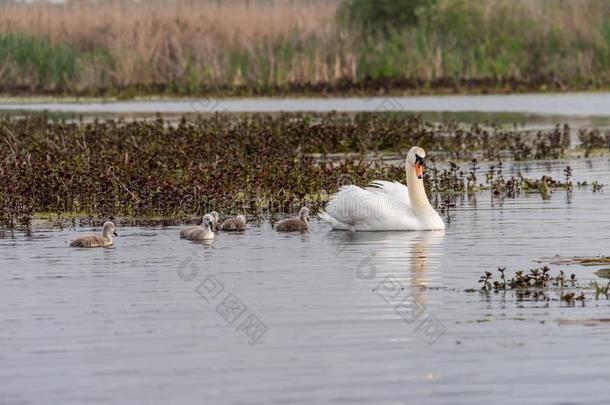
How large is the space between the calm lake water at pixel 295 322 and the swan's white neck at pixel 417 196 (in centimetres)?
38

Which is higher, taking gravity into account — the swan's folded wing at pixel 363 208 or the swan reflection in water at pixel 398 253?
the swan's folded wing at pixel 363 208

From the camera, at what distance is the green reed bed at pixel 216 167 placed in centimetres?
2058

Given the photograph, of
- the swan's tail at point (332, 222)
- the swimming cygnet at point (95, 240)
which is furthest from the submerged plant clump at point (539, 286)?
the swan's tail at point (332, 222)

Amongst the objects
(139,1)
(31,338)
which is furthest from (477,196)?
(139,1)

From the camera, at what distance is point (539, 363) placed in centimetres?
1073

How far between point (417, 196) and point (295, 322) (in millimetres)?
6662

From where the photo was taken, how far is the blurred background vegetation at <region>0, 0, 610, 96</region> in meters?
51.4

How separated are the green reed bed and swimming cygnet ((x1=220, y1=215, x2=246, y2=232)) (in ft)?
5.66

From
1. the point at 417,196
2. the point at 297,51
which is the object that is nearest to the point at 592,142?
the point at 417,196

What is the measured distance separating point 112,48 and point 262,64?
5193 millimetres

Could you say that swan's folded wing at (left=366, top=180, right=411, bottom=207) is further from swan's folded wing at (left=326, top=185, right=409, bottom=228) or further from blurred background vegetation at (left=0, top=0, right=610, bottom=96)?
blurred background vegetation at (left=0, top=0, right=610, bottom=96)

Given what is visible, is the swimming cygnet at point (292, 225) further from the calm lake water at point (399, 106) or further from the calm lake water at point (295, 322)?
the calm lake water at point (399, 106)

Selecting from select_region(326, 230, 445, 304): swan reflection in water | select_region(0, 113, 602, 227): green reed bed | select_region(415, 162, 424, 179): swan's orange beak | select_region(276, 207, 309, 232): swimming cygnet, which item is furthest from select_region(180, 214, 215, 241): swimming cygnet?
select_region(415, 162, 424, 179): swan's orange beak

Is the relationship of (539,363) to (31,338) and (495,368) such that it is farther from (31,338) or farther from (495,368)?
(31,338)
